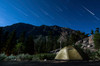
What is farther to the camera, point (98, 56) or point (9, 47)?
point (9, 47)

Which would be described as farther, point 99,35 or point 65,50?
point 99,35

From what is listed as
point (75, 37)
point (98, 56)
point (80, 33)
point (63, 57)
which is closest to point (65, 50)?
point (63, 57)

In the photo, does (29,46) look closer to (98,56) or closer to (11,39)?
(11,39)

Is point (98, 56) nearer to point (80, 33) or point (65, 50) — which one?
point (65, 50)

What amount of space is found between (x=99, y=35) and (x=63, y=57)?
30250 millimetres

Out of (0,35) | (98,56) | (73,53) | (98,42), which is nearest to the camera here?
(73,53)

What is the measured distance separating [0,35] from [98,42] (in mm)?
42441

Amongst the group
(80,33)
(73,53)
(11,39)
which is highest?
(80,33)

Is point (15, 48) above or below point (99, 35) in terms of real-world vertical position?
below

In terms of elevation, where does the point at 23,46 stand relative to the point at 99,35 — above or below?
below

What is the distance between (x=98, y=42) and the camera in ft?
106

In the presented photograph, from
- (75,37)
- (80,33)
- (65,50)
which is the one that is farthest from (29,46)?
(80,33)

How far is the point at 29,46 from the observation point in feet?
135

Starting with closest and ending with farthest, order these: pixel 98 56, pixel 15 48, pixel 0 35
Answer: pixel 98 56, pixel 0 35, pixel 15 48
